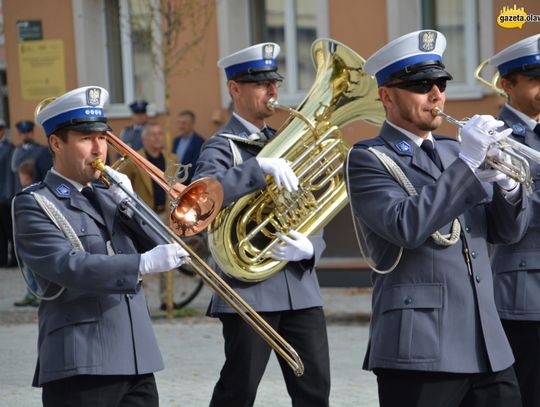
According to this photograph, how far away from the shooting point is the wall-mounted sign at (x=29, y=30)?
54.2 ft

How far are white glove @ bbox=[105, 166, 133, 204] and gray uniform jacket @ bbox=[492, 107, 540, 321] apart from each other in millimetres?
1681

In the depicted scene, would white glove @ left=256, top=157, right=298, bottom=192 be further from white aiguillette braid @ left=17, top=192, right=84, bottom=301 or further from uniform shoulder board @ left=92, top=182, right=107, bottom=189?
white aiguillette braid @ left=17, top=192, right=84, bottom=301

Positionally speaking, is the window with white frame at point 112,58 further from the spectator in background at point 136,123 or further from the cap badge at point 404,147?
the cap badge at point 404,147

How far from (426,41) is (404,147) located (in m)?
0.40

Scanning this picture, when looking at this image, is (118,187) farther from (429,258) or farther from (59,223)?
(429,258)

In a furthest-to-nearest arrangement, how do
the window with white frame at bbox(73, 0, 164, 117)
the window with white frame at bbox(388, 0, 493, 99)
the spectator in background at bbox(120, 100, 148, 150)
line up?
the window with white frame at bbox(73, 0, 164, 117), the spectator in background at bbox(120, 100, 148, 150), the window with white frame at bbox(388, 0, 493, 99)

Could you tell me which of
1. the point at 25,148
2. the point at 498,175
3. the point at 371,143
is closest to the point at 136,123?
the point at 25,148

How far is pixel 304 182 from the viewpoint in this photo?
579cm

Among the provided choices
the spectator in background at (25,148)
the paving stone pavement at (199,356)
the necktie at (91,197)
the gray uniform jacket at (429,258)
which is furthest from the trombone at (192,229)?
the spectator in background at (25,148)

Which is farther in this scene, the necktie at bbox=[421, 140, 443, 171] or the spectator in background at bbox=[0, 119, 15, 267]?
the spectator in background at bbox=[0, 119, 15, 267]

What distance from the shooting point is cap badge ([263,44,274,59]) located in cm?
598

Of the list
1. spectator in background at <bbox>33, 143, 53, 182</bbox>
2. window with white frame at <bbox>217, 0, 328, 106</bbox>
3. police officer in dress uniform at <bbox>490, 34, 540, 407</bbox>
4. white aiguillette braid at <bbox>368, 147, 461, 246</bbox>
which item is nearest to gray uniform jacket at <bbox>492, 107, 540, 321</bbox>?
police officer in dress uniform at <bbox>490, 34, 540, 407</bbox>

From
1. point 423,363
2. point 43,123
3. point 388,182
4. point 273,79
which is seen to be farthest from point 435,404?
point 273,79

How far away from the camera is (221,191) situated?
518 cm
